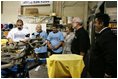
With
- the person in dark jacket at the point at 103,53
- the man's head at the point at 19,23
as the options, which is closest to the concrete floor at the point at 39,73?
the man's head at the point at 19,23

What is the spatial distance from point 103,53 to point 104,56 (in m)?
0.03

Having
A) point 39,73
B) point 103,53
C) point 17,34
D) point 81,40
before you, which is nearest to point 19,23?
point 17,34

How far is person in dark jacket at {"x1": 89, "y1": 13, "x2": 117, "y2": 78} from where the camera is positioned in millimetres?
1970

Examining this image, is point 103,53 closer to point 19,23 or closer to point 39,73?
point 19,23

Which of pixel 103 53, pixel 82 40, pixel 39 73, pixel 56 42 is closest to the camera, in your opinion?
pixel 103 53

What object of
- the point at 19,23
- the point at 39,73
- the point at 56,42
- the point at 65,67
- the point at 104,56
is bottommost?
the point at 39,73

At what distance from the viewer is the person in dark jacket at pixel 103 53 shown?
1970mm

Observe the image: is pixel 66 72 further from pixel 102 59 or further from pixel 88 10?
pixel 88 10

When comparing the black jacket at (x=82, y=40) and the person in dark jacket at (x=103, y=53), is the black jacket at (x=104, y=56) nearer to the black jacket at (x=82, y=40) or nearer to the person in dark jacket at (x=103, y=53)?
the person in dark jacket at (x=103, y=53)

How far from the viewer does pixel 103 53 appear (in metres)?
2.03

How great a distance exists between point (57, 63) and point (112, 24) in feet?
3.85

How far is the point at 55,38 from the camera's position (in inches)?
189

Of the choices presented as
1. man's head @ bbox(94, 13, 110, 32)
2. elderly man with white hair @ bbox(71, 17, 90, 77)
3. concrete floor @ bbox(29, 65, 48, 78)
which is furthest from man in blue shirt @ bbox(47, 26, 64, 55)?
man's head @ bbox(94, 13, 110, 32)

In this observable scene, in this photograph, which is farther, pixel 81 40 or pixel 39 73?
pixel 39 73
